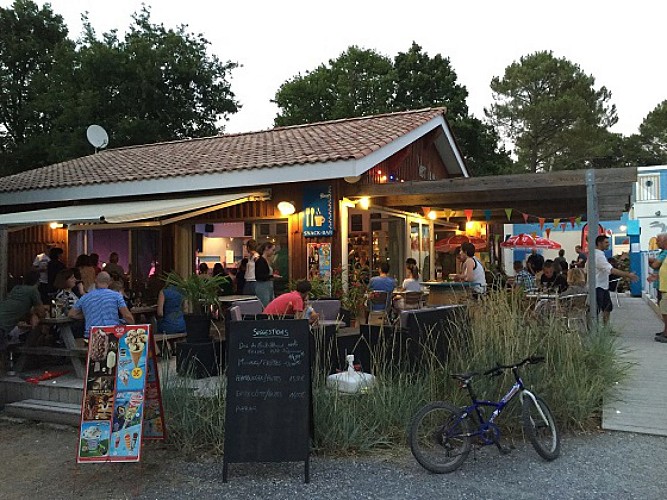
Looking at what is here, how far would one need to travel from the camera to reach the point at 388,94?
93.8 feet

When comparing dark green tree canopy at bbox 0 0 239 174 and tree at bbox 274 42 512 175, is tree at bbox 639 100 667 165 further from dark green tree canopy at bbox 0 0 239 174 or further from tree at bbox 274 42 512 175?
dark green tree canopy at bbox 0 0 239 174

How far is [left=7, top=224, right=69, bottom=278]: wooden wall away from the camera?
12750 mm

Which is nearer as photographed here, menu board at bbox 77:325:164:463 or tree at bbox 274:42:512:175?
menu board at bbox 77:325:164:463

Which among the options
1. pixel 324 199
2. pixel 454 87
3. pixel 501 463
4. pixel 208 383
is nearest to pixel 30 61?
pixel 454 87

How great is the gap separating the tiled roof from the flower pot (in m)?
3.40

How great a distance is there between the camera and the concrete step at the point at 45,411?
5316mm

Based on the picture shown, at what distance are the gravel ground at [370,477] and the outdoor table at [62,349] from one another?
1.47 meters

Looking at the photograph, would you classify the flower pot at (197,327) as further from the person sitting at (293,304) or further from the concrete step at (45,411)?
the concrete step at (45,411)

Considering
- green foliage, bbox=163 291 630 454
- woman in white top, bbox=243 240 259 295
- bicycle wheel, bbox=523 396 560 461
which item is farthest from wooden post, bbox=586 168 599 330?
woman in white top, bbox=243 240 259 295

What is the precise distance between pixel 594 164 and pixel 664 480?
33.5m

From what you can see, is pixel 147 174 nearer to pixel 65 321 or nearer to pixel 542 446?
pixel 65 321

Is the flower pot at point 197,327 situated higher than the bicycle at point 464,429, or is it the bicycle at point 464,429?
the flower pot at point 197,327

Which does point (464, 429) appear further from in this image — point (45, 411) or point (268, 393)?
point (45, 411)

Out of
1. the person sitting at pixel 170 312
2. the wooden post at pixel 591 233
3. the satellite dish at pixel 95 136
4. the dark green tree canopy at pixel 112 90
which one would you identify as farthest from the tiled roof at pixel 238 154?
the dark green tree canopy at pixel 112 90
